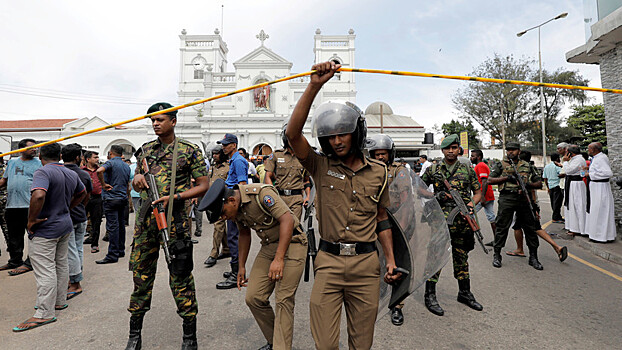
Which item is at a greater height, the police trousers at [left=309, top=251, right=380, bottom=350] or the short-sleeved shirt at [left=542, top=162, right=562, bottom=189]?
the short-sleeved shirt at [left=542, top=162, right=562, bottom=189]

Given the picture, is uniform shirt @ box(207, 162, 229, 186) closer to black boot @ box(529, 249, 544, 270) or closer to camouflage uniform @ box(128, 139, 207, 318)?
camouflage uniform @ box(128, 139, 207, 318)

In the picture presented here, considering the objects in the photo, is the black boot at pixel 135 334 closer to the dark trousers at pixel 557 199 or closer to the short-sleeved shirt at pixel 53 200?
the short-sleeved shirt at pixel 53 200

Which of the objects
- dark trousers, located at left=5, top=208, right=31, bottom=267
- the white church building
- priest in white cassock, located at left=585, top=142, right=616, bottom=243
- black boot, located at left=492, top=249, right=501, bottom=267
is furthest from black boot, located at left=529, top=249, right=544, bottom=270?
the white church building

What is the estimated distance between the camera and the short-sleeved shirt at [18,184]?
473 cm

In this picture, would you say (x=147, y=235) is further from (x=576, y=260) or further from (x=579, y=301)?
(x=576, y=260)

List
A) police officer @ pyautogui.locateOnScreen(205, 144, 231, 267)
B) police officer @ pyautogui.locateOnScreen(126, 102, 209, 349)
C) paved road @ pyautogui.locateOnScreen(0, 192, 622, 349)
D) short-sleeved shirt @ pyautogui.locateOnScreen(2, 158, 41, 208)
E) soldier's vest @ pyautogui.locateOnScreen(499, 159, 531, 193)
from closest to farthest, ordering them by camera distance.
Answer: police officer @ pyautogui.locateOnScreen(126, 102, 209, 349)
paved road @ pyautogui.locateOnScreen(0, 192, 622, 349)
short-sleeved shirt @ pyautogui.locateOnScreen(2, 158, 41, 208)
soldier's vest @ pyautogui.locateOnScreen(499, 159, 531, 193)
police officer @ pyautogui.locateOnScreen(205, 144, 231, 267)

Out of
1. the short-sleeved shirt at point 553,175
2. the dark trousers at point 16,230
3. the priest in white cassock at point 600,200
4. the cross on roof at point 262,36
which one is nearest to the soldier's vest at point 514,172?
the priest in white cassock at point 600,200

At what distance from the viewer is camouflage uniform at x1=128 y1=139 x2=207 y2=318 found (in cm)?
272

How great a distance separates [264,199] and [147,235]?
43.6 inches

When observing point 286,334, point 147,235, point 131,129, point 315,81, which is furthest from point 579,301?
point 131,129

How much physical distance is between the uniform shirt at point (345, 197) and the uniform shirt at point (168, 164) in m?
1.28

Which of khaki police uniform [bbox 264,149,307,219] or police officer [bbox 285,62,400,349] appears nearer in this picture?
police officer [bbox 285,62,400,349]

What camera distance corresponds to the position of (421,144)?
36.3 meters

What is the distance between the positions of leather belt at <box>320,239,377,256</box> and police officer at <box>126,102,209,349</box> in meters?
1.29
